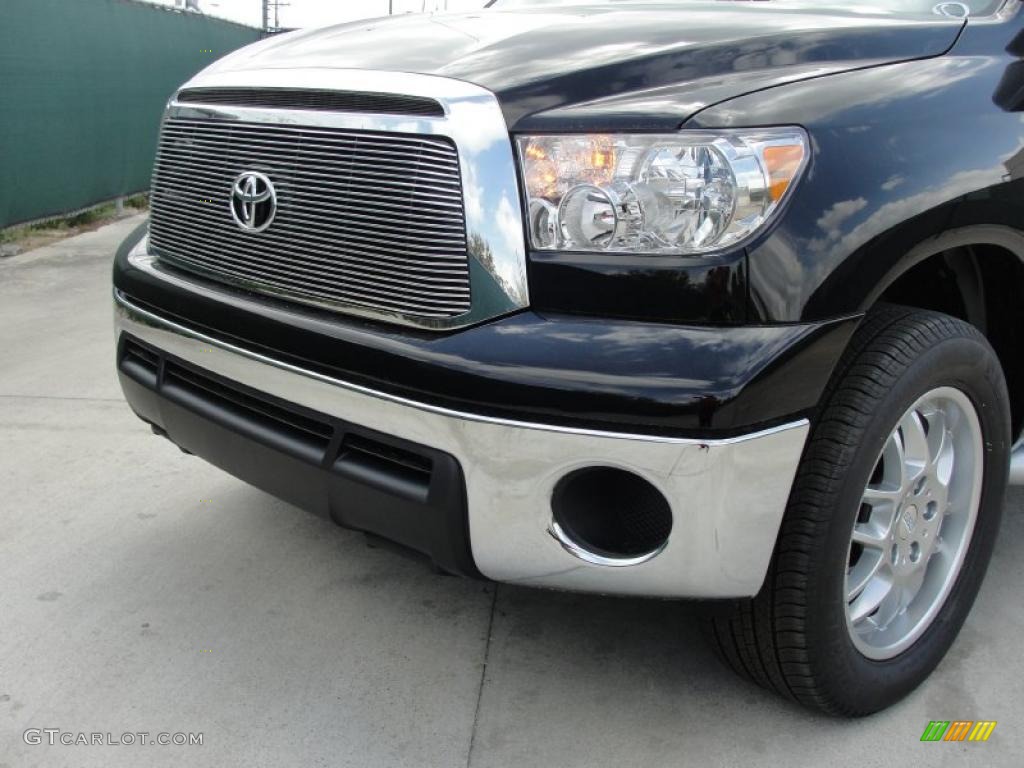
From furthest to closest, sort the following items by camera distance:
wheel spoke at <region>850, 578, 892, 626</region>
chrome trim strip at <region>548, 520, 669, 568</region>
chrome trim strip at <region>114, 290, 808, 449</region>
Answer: wheel spoke at <region>850, 578, 892, 626</region> → chrome trim strip at <region>548, 520, 669, 568</region> → chrome trim strip at <region>114, 290, 808, 449</region>

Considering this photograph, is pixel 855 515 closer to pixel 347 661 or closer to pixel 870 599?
pixel 870 599

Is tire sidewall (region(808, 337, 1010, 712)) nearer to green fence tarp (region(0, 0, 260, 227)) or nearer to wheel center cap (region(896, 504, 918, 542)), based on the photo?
wheel center cap (region(896, 504, 918, 542))

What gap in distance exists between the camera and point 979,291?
262 cm

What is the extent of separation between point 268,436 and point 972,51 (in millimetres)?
1806

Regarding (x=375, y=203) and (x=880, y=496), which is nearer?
(x=375, y=203)

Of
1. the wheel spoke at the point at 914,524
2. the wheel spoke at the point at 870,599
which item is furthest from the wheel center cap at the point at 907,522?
the wheel spoke at the point at 870,599

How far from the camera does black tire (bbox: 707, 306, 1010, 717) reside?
Answer: 2.00 metres

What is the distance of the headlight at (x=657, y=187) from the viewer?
6.22 feet

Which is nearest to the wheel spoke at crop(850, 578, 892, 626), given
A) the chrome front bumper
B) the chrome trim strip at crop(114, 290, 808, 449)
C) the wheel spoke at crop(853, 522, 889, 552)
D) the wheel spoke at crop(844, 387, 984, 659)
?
the wheel spoke at crop(844, 387, 984, 659)

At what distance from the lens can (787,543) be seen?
2020 mm

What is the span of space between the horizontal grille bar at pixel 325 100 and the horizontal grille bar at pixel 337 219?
0.05m

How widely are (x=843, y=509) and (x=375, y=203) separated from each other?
1120 mm

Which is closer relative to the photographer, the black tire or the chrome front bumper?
the chrome front bumper

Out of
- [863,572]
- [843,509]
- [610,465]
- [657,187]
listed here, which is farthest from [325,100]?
[863,572]
